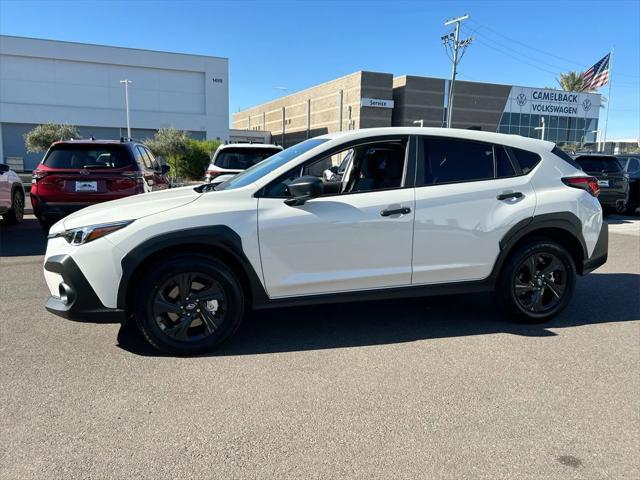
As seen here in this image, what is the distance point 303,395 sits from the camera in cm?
328

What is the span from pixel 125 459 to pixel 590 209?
4473 mm

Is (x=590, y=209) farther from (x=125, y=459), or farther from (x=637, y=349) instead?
(x=125, y=459)

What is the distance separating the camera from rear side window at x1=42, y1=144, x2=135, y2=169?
26.1 ft

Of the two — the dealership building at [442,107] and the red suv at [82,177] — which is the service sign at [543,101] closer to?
the dealership building at [442,107]

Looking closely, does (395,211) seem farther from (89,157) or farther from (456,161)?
(89,157)

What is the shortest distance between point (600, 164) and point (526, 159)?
10232 millimetres

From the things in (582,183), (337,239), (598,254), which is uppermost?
(582,183)

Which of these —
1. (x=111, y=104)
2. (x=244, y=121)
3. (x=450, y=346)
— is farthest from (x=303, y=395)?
(x=244, y=121)

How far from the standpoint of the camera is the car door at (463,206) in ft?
13.9

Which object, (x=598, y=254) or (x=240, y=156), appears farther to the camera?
(x=240, y=156)

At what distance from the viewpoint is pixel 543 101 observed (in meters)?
64.8

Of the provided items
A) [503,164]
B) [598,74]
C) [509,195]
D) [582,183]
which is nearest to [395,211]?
[509,195]

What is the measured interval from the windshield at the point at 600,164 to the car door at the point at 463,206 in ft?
33.3

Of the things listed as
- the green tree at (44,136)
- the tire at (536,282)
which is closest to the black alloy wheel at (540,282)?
the tire at (536,282)
